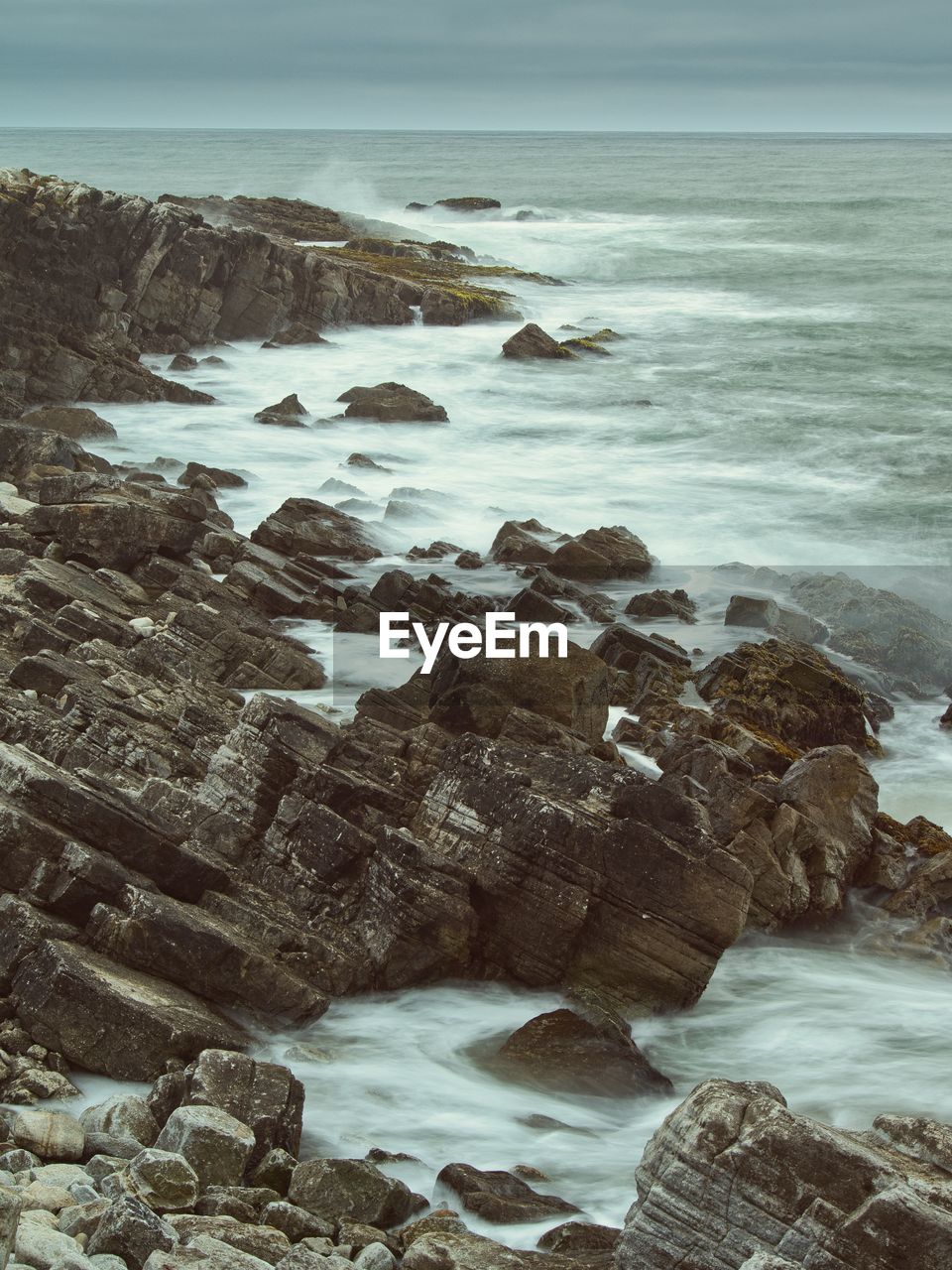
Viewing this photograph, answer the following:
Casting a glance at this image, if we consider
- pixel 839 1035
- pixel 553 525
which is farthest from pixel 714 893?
pixel 553 525

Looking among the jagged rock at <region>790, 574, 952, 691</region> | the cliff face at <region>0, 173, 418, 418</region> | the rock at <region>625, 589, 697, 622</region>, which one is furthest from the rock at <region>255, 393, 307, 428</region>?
the jagged rock at <region>790, 574, 952, 691</region>

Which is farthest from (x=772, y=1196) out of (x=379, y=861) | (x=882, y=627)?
(x=882, y=627)

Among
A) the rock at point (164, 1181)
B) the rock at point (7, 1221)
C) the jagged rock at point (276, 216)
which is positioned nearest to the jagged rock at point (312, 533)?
the rock at point (164, 1181)

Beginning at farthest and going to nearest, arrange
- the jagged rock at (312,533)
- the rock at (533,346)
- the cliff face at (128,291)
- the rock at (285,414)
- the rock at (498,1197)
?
the rock at (533,346), the rock at (285,414), the cliff face at (128,291), the jagged rock at (312,533), the rock at (498,1197)

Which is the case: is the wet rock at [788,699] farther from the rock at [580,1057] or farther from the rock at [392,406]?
the rock at [392,406]

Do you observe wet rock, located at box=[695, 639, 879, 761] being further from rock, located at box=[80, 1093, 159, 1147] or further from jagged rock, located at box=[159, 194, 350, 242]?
jagged rock, located at box=[159, 194, 350, 242]

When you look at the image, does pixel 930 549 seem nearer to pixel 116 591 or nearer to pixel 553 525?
pixel 553 525

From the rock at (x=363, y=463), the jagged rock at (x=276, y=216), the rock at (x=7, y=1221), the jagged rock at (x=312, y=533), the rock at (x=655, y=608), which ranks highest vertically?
the jagged rock at (x=276, y=216)
